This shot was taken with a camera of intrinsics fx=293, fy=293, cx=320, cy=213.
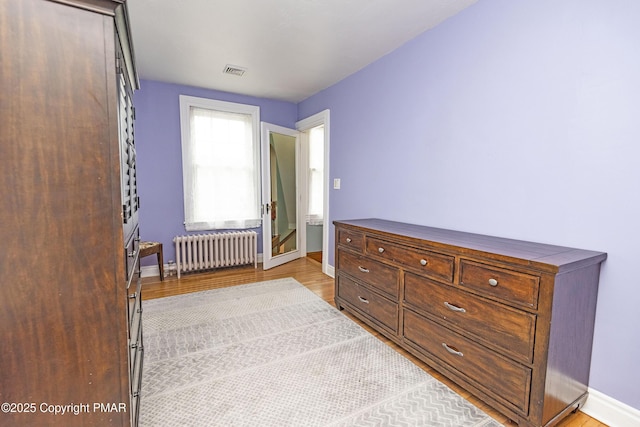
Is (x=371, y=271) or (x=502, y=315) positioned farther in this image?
(x=371, y=271)

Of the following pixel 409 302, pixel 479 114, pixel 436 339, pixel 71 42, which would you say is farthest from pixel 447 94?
pixel 71 42

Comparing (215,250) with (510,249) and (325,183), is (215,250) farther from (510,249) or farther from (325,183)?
(510,249)

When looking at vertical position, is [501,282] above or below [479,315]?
above

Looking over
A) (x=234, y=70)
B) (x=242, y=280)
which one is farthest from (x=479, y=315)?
(x=234, y=70)

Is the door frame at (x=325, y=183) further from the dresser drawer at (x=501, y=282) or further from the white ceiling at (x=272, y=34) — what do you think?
the dresser drawer at (x=501, y=282)

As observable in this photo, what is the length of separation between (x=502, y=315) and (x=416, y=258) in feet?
1.93

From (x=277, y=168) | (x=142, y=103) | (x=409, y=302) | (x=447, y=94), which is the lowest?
(x=409, y=302)

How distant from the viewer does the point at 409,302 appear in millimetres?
2045

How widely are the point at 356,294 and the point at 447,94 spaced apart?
181 centimetres

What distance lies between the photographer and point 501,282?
150 centimetres

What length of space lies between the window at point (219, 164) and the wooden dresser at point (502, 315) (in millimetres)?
2756

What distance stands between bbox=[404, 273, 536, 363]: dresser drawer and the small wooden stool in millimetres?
2913

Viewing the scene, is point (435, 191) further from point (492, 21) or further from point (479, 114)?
point (492, 21)

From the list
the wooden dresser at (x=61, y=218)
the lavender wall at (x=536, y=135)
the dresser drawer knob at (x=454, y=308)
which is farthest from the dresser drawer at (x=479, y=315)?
the wooden dresser at (x=61, y=218)
